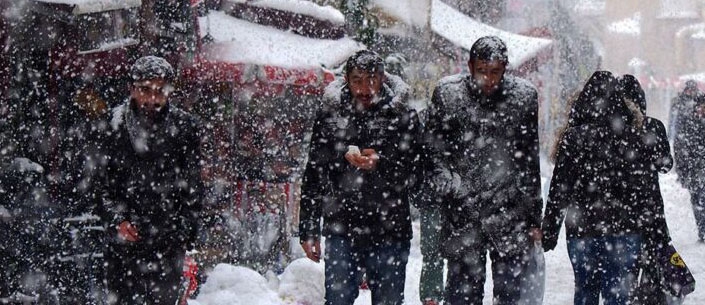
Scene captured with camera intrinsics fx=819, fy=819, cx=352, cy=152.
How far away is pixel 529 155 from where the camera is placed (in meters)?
4.25

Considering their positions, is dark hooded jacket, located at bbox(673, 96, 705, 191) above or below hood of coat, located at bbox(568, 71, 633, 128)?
below

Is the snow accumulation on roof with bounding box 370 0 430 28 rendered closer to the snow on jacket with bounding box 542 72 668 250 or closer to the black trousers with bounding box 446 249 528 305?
the snow on jacket with bounding box 542 72 668 250

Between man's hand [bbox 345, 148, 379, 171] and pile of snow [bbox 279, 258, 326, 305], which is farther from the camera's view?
pile of snow [bbox 279, 258, 326, 305]

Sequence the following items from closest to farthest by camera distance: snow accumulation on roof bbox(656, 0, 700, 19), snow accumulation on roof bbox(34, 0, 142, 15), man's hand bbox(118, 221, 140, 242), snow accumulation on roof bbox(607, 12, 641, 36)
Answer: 1. man's hand bbox(118, 221, 140, 242)
2. snow accumulation on roof bbox(34, 0, 142, 15)
3. snow accumulation on roof bbox(656, 0, 700, 19)
4. snow accumulation on roof bbox(607, 12, 641, 36)

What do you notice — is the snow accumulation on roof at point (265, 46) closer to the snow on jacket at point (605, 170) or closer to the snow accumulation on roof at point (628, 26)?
the snow on jacket at point (605, 170)

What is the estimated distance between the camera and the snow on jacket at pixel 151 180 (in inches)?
160

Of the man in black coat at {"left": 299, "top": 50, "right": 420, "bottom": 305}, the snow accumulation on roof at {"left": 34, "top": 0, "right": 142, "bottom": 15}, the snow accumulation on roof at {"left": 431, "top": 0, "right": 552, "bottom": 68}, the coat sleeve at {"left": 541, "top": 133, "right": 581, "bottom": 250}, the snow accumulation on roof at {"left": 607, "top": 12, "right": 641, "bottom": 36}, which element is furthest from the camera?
the snow accumulation on roof at {"left": 607, "top": 12, "right": 641, "bottom": 36}

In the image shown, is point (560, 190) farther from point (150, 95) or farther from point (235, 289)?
point (235, 289)

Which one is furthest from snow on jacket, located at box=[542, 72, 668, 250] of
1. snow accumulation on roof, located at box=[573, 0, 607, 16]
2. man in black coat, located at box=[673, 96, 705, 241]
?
snow accumulation on roof, located at box=[573, 0, 607, 16]

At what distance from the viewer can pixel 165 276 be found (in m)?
4.14

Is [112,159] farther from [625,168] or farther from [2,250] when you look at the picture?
[625,168]

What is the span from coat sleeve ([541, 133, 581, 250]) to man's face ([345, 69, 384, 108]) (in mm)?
1165

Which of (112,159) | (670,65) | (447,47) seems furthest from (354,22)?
(670,65)

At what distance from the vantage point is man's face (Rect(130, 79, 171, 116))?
3.99 meters
